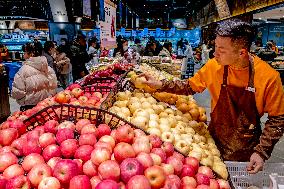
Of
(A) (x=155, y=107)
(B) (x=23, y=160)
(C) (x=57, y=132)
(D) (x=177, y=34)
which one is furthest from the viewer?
(D) (x=177, y=34)

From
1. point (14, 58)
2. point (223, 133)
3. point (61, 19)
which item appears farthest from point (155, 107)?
point (61, 19)

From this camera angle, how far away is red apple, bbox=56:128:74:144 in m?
1.96

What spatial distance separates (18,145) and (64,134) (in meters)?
0.29

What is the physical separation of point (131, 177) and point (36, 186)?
0.50m

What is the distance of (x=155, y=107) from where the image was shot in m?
3.20

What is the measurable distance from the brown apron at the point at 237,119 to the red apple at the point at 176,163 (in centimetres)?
96

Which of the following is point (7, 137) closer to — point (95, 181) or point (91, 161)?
point (91, 161)

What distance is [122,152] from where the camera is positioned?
69.3 inches

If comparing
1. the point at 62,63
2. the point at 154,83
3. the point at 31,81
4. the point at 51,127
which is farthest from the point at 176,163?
the point at 62,63

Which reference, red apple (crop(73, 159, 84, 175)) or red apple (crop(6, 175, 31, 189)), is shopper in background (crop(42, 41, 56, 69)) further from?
red apple (crop(6, 175, 31, 189))

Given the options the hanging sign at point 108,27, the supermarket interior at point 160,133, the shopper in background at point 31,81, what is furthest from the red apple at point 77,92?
the hanging sign at point 108,27

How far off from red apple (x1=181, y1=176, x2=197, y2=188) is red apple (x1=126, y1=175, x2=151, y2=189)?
30 centimetres

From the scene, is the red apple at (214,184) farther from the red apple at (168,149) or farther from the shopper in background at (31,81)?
the shopper in background at (31,81)

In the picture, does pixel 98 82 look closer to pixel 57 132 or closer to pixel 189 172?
pixel 57 132
